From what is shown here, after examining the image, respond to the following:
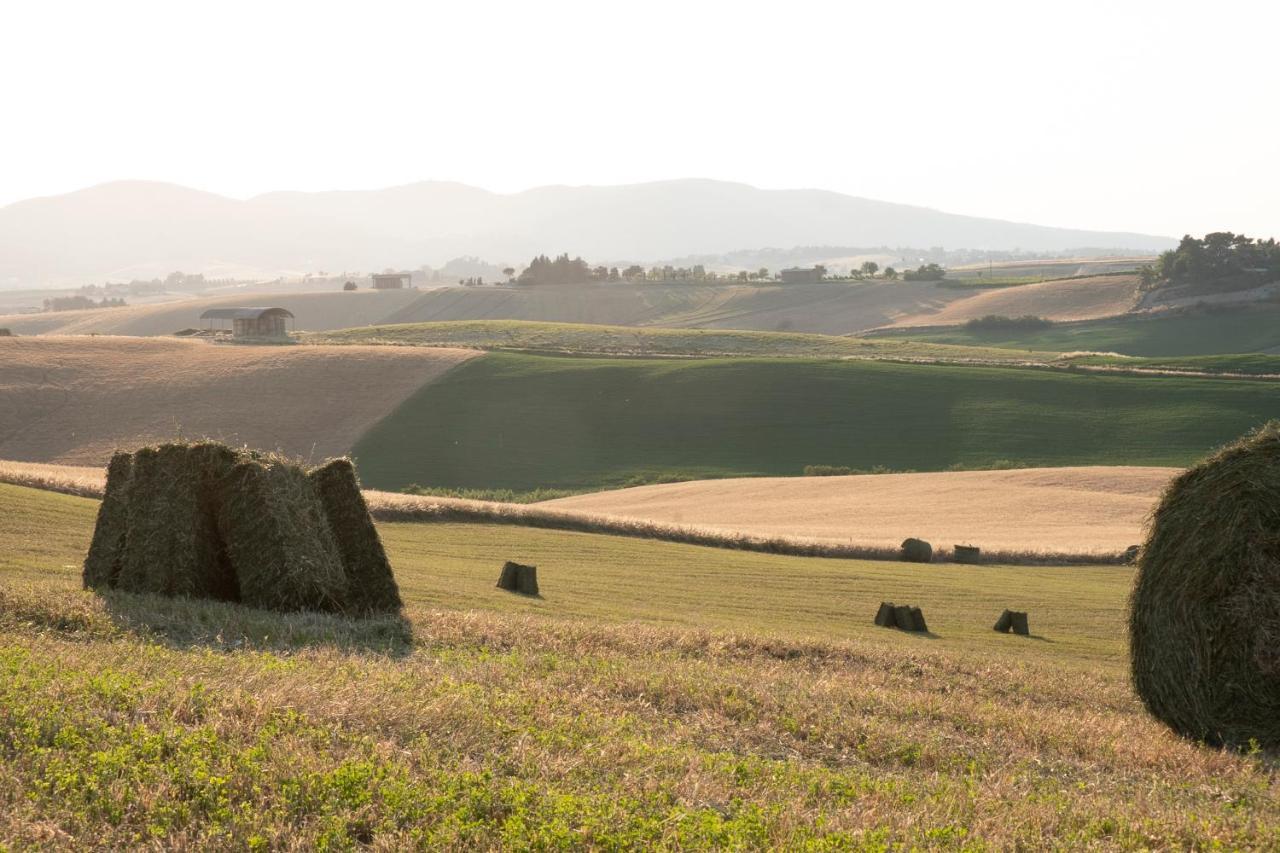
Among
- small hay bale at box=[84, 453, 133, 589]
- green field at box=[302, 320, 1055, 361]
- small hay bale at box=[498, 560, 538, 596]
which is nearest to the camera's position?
small hay bale at box=[84, 453, 133, 589]

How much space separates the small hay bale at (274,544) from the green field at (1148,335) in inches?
4220

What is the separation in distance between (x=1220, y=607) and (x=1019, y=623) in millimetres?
9745

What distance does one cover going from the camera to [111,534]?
722 inches

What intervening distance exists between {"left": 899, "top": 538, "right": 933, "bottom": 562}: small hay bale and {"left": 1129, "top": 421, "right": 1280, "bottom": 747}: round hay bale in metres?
20.9

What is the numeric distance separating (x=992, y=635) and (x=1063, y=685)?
6.55 meters

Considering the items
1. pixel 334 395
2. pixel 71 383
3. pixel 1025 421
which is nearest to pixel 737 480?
pixel 1025 421

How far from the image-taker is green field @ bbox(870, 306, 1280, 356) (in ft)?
391

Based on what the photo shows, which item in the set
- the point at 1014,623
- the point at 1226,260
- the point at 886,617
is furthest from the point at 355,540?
the point at 1226,260

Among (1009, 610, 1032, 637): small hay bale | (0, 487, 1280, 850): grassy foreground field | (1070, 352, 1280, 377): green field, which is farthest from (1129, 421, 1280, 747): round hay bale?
(1070, 352, 1280, 377): green field

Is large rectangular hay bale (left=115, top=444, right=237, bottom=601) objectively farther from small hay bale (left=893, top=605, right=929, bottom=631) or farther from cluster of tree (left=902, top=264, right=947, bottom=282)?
cluster of tree (left=902, top=264, right=947, bottom=282)

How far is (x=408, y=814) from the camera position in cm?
854

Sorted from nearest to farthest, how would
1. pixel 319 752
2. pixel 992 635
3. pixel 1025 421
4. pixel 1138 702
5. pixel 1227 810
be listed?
pixel 319 752
pixel 1227 810
pixel 1138 702
pixel 992 635
pixel 1025 421

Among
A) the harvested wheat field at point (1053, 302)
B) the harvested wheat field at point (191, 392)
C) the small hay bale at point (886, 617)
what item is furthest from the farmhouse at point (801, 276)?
the small hay bale at point (886, 617)

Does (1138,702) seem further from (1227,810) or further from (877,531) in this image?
(877,531)
